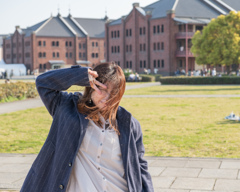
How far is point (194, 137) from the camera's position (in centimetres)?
1084

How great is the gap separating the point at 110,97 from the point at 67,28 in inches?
3772

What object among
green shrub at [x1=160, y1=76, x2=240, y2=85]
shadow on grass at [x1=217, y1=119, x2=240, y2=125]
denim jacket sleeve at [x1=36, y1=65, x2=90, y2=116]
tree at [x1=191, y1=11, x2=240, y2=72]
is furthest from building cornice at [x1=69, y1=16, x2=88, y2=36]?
denim jacket sleeve at [x1=36, y1=65, x2=90, y2=116]

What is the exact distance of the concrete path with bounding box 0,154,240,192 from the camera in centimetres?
607

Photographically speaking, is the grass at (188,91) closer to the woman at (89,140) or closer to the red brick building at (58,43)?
the woman at (89,140)

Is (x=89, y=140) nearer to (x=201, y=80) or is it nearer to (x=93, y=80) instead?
(x=93, y=80)

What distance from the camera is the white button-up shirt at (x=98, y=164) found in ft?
9.26

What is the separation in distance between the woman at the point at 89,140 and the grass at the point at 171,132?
19.1 ft

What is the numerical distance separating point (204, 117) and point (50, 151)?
12.8 metres

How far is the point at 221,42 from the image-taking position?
45.3 meters

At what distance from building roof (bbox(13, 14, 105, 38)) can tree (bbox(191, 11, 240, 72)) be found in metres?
51.4

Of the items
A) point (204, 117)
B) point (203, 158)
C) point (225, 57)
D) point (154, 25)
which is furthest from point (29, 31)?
point (203, 158)

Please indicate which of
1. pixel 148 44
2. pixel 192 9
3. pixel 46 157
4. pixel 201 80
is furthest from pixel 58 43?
pixel 46 157

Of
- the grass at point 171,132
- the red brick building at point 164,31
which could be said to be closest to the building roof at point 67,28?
the red brick building at point 164,31

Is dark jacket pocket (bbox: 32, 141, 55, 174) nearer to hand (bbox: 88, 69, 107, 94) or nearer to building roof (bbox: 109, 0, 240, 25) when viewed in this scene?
hand (bbox: 88, 69, 107, 94)
